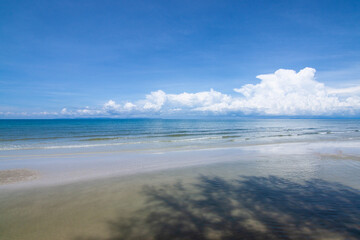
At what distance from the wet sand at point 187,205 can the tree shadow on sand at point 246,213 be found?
27 mm

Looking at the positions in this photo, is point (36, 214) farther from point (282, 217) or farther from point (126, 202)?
point (282, 217)

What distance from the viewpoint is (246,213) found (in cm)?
620

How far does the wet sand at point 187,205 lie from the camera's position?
210 inches

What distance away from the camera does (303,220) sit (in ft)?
18.8

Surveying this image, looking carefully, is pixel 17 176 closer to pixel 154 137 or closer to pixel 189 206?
pixel 189 206

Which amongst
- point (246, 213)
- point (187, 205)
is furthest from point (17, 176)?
point (246, 213)

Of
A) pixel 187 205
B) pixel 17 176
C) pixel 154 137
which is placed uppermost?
pixel 187 205

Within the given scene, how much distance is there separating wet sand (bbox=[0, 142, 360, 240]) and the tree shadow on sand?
0.03 m

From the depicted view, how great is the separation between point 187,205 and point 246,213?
6.76ft

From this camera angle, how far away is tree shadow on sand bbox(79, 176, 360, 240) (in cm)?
520

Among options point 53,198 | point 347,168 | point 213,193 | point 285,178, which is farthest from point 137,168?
point 347,168

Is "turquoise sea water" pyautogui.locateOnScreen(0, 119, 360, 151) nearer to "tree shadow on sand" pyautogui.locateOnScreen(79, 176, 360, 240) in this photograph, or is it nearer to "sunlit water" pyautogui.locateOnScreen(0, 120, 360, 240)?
"sunlit water" pyautogui.locateOnScreen(0, 120, 360, 240)

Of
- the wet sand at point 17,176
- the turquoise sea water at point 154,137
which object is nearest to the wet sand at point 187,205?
the wet sand at point 17,176

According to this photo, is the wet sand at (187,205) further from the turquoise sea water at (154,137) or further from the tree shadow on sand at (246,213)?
the turquoise sea water at (154,137)
